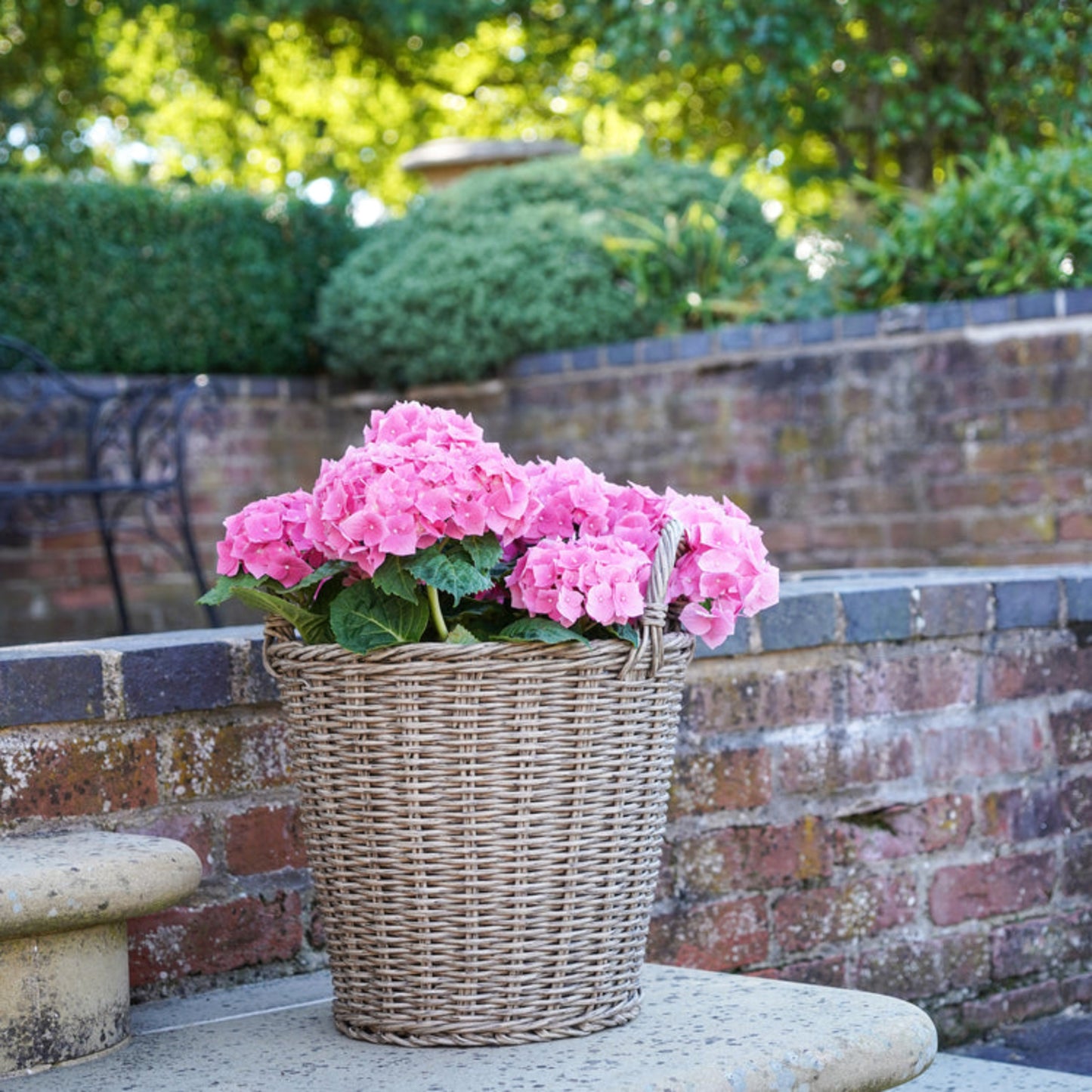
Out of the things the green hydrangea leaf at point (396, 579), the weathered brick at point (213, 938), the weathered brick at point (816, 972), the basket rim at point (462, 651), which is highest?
the green hydrangea leaf at point (396, 579)

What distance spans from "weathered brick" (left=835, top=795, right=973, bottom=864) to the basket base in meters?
0.93

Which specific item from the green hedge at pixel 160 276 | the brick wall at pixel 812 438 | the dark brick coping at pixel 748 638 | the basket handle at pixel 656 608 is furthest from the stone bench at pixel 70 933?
the green hedge at pixel 160 276

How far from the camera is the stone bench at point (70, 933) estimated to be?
62.1 inches

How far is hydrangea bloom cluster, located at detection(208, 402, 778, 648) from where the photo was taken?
1.56 meters

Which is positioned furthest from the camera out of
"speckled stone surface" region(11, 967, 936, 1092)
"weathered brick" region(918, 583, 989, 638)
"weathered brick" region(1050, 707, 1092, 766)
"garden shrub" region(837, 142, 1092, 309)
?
"garden shrub" region(837, 142, 1092, 309)

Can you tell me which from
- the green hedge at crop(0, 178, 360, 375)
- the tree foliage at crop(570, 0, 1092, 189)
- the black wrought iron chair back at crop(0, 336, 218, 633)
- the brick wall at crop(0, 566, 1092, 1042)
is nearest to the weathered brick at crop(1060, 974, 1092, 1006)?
the brick wall at crop(0, 566, 1092, 1042)

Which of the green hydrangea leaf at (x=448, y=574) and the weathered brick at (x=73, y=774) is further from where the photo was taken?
the weathered brick at (x=73, y=774)

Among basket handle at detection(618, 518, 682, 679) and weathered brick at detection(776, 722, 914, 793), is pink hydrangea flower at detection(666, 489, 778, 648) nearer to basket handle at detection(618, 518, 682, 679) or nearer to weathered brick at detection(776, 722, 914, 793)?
basket handle at detection(618, 518, 682, 679)

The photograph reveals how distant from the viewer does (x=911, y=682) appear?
262 cm

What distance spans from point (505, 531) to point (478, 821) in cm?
29

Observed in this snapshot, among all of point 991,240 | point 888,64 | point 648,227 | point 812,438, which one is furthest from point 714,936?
point 888,64

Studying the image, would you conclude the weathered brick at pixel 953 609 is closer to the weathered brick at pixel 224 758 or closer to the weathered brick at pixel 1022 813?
the weathered brick at pixel 1022 813

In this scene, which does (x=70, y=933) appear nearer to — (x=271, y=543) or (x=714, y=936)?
(x=271, y=543)

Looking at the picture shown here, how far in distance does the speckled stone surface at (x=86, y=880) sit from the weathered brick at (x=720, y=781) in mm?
A: 841
